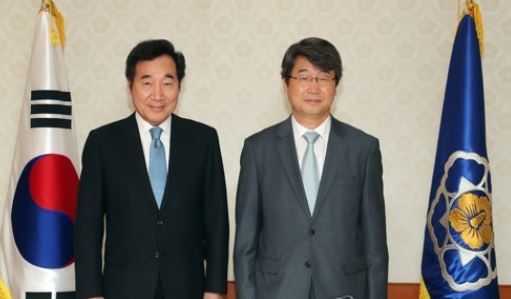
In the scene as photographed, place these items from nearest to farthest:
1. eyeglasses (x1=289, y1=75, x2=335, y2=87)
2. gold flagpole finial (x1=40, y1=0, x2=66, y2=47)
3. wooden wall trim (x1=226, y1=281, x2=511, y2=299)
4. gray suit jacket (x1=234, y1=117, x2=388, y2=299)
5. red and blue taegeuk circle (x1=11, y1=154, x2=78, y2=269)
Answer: gray suit jacket (x1=234, y1=117, x2=388, y2=299) → eyeglasses (x1=289, y1=75, x2=335, y2=87) → red and blue taegeuk circle (x1=11, y1=154, x2=78, y2=269) → gold flagpole finial (x1=40, y1=0, x2=66, y2=47) → wooden wall trim (x1=226, y1=281, x2=511, y2=299)

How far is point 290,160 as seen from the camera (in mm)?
2699

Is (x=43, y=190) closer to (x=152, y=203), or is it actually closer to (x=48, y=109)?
(x=48, y=109)

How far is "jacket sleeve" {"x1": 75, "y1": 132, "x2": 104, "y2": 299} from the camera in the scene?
105 inches

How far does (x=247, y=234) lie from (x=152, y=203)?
379 millimetres

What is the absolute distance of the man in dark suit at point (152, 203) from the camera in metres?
2.67

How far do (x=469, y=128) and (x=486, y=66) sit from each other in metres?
0.69

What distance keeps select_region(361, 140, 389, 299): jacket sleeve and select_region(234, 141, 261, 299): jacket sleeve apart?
0.41 meters

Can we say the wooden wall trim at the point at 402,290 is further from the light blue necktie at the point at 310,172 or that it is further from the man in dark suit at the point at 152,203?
the light blue necktie at the point at 310,172

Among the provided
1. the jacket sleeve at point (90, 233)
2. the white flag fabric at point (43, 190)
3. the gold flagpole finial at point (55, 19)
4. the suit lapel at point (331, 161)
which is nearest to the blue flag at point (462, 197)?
the suit lapel at point (331, 161)

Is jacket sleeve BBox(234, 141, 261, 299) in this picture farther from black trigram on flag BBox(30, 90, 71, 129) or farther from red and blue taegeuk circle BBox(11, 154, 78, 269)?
black trigram on flag BBox(30, 90, 71, 129)

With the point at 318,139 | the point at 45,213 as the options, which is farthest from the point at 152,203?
the point at 45,213

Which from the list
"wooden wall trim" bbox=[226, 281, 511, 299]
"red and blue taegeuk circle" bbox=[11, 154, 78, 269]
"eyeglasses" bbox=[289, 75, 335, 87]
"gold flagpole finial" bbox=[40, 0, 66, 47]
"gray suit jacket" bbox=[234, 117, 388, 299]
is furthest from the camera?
"wooden wall trim" bbox=[226, 281, 511, 299]

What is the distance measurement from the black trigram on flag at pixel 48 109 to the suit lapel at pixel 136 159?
660mm

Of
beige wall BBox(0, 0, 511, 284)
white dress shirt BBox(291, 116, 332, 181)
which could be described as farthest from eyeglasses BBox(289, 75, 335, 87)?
beige wall BBox(0, 0, 511, 284)
